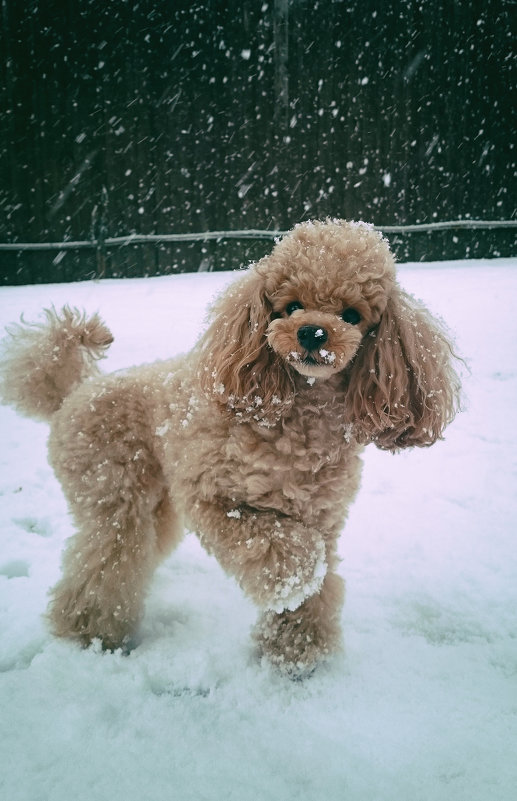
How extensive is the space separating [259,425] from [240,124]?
21.1 ft

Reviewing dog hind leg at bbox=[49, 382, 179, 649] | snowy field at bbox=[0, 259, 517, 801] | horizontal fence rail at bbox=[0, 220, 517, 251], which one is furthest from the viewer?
horizontal fence rail at bbox=[0, 220, 517, 251]

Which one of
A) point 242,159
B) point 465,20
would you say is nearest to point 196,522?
point 242,159

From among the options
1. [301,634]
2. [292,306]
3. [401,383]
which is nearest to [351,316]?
[292,306]

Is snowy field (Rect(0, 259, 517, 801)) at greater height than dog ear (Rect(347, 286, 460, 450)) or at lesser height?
lesser

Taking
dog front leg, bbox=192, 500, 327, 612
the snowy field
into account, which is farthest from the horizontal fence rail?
dog front leg, bbox=192, 500, 327, 612

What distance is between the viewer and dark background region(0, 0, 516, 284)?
6.43m

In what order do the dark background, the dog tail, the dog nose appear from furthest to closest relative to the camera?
the dark background → the dog tail → the dog nose

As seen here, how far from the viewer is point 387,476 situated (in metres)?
3.36

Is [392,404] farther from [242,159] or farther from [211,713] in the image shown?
[242,159]

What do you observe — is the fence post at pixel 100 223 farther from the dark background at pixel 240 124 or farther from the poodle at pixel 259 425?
the poodle at pixel 259 425

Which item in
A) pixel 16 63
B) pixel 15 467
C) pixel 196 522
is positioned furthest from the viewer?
pixel 16 63

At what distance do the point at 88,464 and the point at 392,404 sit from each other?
3.95 ft

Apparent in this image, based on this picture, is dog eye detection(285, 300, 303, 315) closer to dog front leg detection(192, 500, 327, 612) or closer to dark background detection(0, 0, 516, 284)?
dog front leg detection(192, 500, 327, 612)

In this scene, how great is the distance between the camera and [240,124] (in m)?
6.91
